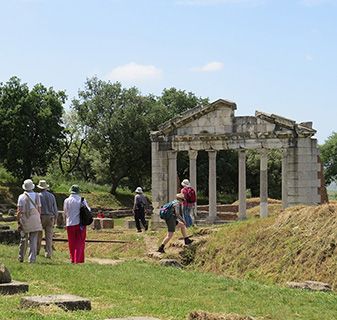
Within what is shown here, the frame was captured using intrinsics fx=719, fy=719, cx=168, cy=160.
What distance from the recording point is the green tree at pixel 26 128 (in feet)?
175

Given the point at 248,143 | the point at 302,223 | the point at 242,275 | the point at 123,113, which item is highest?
the point at 123,113

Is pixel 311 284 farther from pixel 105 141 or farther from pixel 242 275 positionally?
pixel 105 141

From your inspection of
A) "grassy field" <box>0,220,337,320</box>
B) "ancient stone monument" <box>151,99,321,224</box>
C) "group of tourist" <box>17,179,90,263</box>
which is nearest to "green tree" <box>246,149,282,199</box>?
"ancient stone monument" <box>151,99,321,224</box>

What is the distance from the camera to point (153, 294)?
40.4ft

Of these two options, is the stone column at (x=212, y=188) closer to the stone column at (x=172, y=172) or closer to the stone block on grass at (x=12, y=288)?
the stone column at (x=172, y=172)

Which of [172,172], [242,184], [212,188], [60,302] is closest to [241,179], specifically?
[242,184]

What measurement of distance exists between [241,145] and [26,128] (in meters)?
24.2

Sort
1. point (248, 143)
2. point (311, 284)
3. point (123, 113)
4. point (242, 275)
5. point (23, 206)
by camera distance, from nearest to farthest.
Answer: point (311, 284) → point (23, 206) → point (242, 275) → point (248, 143) → point (123, 113)

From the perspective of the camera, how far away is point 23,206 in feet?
55.6

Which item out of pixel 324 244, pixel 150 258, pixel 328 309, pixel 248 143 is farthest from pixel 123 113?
pixel 328 309

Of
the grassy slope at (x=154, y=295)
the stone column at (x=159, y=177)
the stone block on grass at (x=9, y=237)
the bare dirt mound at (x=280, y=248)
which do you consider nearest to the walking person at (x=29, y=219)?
the grassy slope at (x=154, y=295)

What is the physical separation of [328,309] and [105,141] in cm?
5128

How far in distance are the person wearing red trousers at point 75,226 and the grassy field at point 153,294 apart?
119cm

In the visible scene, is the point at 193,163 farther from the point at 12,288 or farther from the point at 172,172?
the point at 12,288
